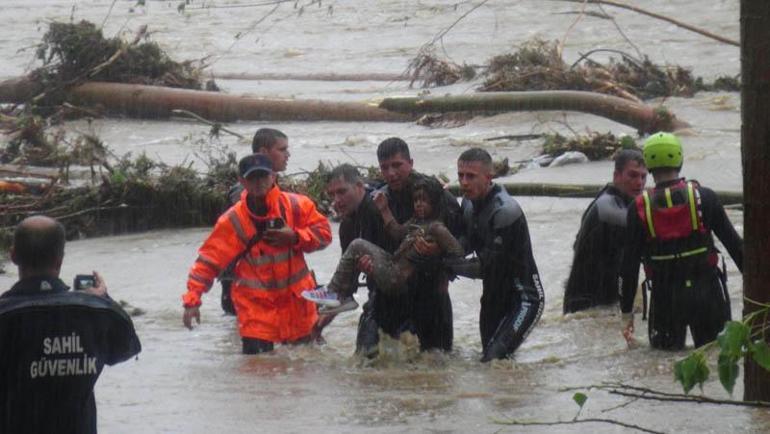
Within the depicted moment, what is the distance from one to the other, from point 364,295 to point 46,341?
22.3 feet

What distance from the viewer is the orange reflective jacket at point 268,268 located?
28.2 ft

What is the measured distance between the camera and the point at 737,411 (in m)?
6.46

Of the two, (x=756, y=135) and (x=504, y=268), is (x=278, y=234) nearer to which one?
(x=504, y=268)

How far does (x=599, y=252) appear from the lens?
30.2 feet

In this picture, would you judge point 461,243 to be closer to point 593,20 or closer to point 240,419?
point 240,419

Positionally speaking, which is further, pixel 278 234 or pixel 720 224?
pixel 278 234

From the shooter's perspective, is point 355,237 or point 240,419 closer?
point 240,419

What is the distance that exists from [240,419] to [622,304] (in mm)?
2455

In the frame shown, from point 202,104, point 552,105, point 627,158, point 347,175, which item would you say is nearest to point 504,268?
point 347,175

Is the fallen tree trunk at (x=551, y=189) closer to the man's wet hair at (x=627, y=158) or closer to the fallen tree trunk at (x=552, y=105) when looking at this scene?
the fallen tree trunk at (x=552, y=105)

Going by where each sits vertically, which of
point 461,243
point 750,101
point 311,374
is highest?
point 750,101

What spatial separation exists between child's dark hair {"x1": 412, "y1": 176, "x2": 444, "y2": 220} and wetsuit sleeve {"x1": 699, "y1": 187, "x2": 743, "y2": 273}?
1.46m

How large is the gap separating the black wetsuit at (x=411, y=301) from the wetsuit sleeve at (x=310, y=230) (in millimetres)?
138

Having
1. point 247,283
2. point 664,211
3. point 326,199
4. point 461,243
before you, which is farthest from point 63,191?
point 664,211
